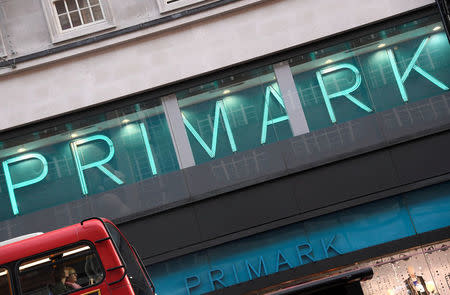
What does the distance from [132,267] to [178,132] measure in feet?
17.6

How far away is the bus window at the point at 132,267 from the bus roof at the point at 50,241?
27 cm

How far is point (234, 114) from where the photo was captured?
46.8 ft

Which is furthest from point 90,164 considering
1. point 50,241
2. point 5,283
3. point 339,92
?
point 339,92

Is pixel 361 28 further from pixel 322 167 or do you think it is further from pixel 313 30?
pixel 322 167

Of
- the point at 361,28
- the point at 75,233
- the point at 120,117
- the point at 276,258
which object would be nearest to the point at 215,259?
the point at 276,258

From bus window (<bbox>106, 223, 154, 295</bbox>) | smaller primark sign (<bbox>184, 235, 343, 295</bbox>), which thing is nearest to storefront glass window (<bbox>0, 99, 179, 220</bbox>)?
smaller primark sign (<bbox>184, 235, 343, 295</bbox>)

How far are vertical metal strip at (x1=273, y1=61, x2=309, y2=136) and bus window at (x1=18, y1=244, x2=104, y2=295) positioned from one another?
22.2 ft

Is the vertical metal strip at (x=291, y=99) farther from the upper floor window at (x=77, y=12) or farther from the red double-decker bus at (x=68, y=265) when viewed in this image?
the red double-decker bus at (x=68, y=265)

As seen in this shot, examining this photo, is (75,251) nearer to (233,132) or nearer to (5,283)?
(5,283)

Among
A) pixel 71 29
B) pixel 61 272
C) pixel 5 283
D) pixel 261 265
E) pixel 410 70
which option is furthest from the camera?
pixel 71 29

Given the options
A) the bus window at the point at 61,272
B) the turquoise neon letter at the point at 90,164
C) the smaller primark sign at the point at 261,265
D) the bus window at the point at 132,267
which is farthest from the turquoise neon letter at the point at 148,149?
the bus window at the point at 61,272

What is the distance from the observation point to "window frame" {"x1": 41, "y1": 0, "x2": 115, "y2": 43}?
14.3 meters

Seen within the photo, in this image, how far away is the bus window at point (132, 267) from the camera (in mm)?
9039

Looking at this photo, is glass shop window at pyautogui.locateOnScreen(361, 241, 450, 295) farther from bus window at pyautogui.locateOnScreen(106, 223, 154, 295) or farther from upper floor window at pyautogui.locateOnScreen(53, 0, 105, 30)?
upper floor window at pyautogui.locateOnScreen(53, 0, 105, 30)
